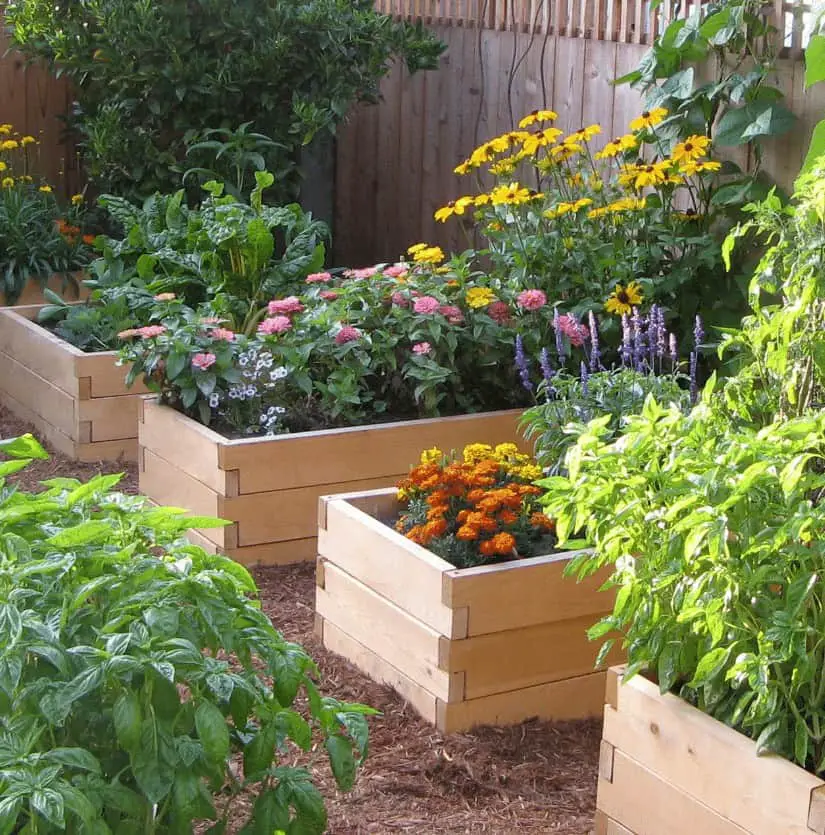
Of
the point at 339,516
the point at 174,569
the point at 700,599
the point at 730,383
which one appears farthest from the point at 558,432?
the point at 174,569

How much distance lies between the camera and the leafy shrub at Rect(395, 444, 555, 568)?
3.61 m

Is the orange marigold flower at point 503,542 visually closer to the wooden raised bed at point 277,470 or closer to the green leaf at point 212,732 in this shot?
the wooden raised bed at point 277,470

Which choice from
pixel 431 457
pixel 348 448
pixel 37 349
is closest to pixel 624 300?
pixel 348 448

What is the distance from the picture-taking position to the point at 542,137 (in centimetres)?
564

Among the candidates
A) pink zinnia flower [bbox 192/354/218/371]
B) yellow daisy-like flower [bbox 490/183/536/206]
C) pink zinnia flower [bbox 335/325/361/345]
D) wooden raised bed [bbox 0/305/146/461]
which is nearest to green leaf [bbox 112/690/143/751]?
pink zinnia flower [bbox 192/354/218/371]

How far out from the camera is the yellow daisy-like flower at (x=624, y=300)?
512 cm

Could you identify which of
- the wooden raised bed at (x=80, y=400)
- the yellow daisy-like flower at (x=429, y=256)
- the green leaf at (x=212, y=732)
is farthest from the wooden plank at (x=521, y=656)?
the wooden raised bed at (x=80, y=400)

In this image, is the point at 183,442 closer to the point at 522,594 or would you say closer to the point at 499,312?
the point at 499,312

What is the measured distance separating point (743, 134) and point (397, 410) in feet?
5.95

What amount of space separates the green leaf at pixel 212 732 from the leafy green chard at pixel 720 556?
884mm

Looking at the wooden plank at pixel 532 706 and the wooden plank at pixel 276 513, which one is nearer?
the wooden plank at pixel 532 706

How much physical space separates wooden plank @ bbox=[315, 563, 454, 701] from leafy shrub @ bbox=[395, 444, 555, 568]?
0.68 feet

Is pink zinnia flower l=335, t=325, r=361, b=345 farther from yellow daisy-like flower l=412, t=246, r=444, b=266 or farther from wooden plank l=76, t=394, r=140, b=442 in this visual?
wooden plank l=76, t=394, r=140, b=442

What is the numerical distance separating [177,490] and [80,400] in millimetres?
1044
